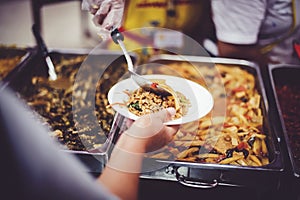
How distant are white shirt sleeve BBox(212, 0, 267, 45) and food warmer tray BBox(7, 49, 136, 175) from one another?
51 cm

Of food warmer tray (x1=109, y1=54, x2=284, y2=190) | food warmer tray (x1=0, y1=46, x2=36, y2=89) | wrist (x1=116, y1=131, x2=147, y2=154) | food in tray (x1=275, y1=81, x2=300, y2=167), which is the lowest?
food warmer tray (x1=0, y1=46, x2=36, y2=89)

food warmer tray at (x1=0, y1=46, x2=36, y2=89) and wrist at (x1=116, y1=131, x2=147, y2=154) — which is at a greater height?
wrist at (x1=116, y1=131, x2=147, y2=154)

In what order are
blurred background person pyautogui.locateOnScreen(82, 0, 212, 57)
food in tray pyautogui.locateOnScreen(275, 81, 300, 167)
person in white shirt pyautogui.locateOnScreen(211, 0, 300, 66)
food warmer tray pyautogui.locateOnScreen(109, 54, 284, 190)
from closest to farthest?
food warmer tray pyautogui.locateOnScreen(109, 54, 284, 190) < food in tray pyautogui.locateOnScreen(275, 81, 300, 167) < person in white shirt pyautogui.locateOnScreen(211, 0, 300, 66) < blurred background person pyautogui.locateOnScreen(82, 0, 212, 57)

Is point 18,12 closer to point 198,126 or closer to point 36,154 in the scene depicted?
point 198,126

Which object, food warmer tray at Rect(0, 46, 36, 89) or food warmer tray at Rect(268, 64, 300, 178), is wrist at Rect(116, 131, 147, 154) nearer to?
food warmer tray at Rect(268, 64, 300, 178)

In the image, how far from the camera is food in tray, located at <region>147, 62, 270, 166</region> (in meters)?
1.74

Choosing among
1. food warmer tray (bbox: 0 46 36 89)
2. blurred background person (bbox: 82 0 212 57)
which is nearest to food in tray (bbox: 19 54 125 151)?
food warmer tray (bbox: 0 46 36 89)

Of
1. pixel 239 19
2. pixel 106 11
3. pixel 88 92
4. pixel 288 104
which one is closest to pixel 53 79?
pixel 88 92

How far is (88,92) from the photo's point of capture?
2.17 meters

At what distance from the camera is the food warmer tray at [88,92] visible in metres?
1.69

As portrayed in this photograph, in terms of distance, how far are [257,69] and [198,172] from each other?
2.77 ft

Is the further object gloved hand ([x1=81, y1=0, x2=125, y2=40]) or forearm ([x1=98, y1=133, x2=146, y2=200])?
gloved hand ([x1=81, y1=0, x2=125, y2=40])

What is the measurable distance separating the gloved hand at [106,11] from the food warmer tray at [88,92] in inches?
16.4

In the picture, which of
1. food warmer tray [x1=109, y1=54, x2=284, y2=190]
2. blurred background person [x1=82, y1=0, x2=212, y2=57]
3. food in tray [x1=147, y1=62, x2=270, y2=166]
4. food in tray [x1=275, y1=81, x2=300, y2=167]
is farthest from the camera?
blurred background person [x1=82, y1=0, x2=212, y2=57]
